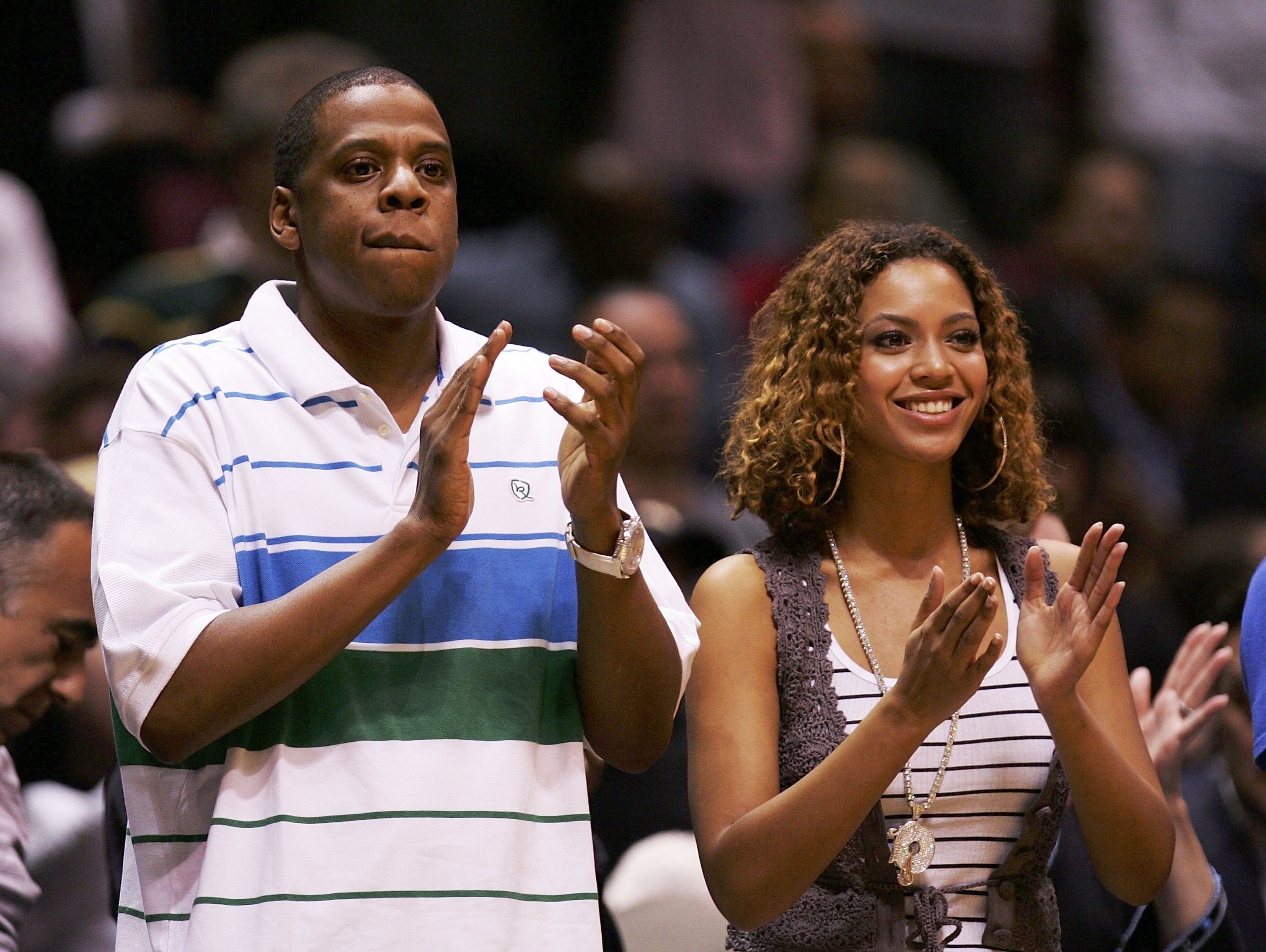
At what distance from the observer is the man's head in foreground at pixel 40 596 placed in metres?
2.88

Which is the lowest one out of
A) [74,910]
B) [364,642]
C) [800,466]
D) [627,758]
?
[74,910]

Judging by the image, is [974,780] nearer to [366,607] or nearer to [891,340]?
[891,340]

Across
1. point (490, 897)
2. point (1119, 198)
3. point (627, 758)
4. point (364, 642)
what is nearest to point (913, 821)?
point (627, 758)

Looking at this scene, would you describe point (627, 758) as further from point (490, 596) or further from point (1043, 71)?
point (1043, 71)

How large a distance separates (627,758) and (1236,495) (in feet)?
15.2

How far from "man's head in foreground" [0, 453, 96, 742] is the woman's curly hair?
1112 mm

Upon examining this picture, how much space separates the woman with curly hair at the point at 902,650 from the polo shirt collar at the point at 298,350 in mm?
591

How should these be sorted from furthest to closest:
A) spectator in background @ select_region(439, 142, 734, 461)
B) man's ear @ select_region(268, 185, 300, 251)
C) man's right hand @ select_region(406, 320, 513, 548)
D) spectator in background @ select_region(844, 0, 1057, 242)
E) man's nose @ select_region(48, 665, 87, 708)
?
spectator in background @ select_region(844, 0, 1057, 242), spectator in background @ select_region(439, 142, 734, 461), man's nose @ select_region(48, 665, 87, 708), man's ear @ select_region(268, 185, 300, 251), man's right hand @ select_region(406, 320, 513, 548)

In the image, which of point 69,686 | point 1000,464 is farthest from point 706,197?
point 69,686

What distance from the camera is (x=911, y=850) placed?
106 inches

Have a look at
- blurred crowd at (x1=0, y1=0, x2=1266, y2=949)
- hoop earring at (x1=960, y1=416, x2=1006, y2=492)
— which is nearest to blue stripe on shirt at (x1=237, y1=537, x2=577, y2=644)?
hoop earring at (x1=960, y1=416, x2=1006, y2=492)

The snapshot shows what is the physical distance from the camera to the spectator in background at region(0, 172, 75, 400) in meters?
5.16

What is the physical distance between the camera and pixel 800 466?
2.91 meters

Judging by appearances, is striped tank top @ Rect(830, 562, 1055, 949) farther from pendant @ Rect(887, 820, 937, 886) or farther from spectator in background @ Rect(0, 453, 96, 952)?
spectator in background @ Rect(0, 453, 96, 952)
